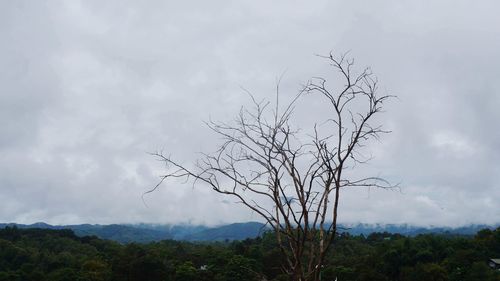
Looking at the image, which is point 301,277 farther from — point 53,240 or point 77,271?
point 53,240

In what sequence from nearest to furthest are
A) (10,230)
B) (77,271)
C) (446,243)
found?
(77,271) < (446,243) < (10,230)

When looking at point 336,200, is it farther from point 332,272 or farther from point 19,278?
point 19,278

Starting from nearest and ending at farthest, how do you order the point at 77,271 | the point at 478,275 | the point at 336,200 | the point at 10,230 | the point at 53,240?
the point at 336,200 < the point at 478,275 < the point at 77,271 < the point at 53,240 < the point at 10,230

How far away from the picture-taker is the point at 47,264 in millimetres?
44219

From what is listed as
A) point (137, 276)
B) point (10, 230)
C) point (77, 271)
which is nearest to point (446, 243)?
point (137, 276)

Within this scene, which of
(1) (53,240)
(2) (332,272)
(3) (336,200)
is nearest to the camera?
(3) (336,200)

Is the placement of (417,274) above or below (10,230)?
below

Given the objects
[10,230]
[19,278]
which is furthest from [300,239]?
[10,230]

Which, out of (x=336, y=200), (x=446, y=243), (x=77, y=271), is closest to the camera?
(x=336, y=200)

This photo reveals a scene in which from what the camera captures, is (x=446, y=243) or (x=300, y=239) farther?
(x=446, y=243)

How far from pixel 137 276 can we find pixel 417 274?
66.2 ft

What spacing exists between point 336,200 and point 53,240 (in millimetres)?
63731

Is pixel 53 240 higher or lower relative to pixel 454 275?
higher

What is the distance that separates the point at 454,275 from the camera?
33.0m
